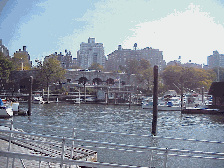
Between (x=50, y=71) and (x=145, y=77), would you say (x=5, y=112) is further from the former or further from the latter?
(x=145, y=77)

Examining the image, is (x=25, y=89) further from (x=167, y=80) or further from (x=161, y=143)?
(x=161, y=143)

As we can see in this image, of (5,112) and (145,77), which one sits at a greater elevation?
(145,77)

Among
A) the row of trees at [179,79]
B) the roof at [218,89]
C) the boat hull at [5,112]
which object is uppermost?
the row of trees at [179,79]

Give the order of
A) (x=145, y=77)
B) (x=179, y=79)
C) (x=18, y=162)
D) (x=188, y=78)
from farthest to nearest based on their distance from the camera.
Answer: (x=145, y=77)
(x=179, y=79)
(x=188, y=78)
(x=18, y=162)

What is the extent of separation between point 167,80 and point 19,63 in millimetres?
65450

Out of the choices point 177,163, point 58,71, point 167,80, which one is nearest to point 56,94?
point 58,71

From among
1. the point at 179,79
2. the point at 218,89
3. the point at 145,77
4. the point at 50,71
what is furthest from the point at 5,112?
the point at 179,79

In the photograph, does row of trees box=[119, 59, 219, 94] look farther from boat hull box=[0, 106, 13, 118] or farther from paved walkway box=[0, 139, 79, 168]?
paved walkway box=[0, 139, 79, 168]

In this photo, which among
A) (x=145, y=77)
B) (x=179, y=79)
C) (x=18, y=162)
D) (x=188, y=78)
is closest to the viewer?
(x=18, y=162)

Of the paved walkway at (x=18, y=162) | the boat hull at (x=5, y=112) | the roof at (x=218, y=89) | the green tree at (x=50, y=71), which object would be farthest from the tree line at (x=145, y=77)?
the paved walkway at (x=18, y=162)

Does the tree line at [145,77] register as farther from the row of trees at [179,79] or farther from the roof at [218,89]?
the roof at [218,89]

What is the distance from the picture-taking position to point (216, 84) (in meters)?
48.2

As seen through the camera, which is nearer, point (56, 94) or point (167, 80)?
point (56, 94)

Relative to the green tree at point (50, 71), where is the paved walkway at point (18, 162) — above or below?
below
